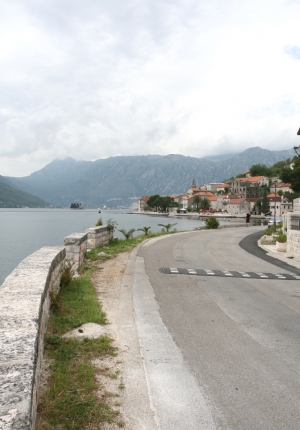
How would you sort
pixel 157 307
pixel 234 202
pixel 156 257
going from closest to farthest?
pixel 157 307 → pixel 156 257 → pixel 234 202

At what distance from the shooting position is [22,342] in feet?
11.0

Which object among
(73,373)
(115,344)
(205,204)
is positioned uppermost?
(205,204)

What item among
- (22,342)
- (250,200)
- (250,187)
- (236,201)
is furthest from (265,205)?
(22,342)

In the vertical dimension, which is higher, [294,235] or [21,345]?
[21,345]

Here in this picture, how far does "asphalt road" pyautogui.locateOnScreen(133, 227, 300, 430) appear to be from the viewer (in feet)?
11.9

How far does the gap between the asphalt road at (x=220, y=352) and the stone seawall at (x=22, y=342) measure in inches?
53.5

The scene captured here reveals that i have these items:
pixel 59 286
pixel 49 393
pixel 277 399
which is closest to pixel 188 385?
pixel 277 399

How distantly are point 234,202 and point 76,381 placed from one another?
16682 cm

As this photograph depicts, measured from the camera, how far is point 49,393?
12.3ft

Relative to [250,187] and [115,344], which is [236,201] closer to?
[250,187]

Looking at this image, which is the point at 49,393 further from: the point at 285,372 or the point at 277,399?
the point at 285,372

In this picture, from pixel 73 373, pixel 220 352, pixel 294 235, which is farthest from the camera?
pixel 294 235

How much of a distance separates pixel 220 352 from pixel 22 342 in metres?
2.91

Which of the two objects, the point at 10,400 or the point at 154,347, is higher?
the point at 10,400
